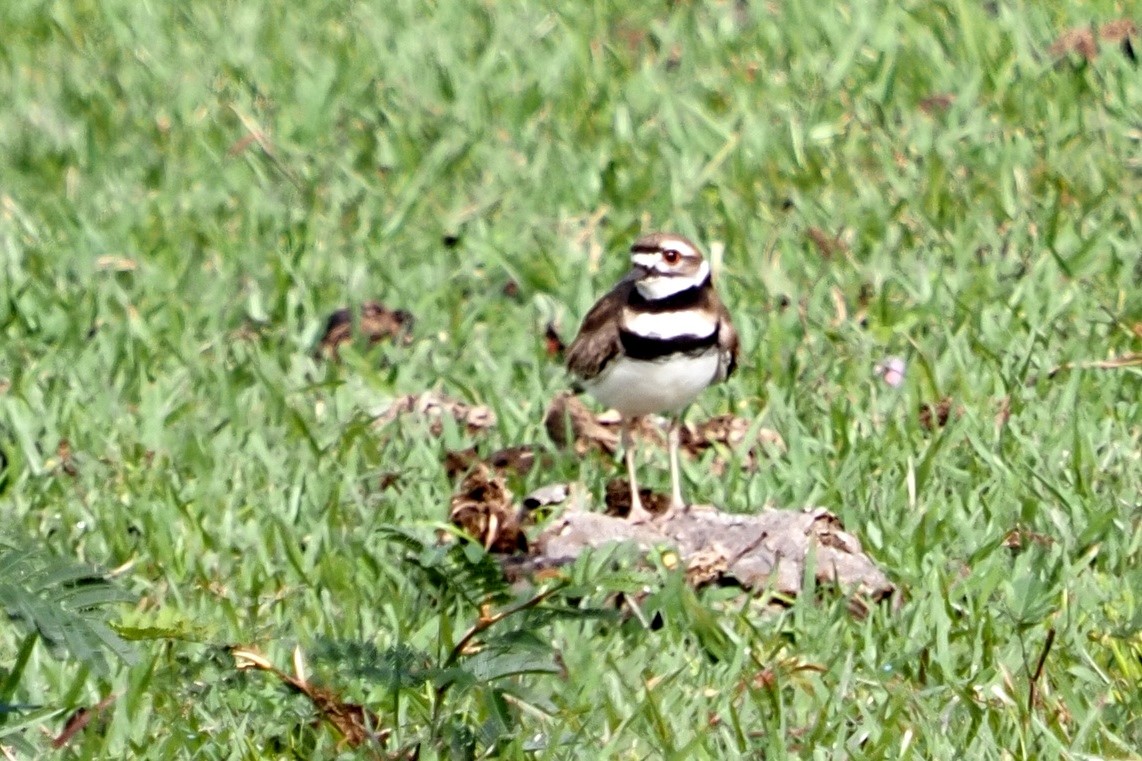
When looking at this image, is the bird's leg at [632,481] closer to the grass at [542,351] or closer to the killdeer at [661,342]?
the killdeer at [661,342]

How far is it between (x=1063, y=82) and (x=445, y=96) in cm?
261

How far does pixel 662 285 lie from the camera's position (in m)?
5.93

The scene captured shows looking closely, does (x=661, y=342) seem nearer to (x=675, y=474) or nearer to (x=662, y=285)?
(x=662, y=285)

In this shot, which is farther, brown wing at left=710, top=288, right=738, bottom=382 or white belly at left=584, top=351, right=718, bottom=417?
brown wing at left=710, top=288, right=738, bottom=382

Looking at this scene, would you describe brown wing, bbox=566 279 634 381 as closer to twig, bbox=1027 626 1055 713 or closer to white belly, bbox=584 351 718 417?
white belly, bbox=584 351 718 417

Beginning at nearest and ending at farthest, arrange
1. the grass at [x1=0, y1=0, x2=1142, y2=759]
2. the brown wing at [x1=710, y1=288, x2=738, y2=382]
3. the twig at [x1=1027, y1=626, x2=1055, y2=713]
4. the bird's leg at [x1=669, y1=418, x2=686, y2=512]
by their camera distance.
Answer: the twig at [x1=1027, y1=626, x2=1055, y2=713], the grass at [x1=0, y1=0, x2=1142, y2=759], the bird's leg at [x1=669, y1=418, x2=686, y2=512], the brown wing at [x1=710, y1=288, x2=738, y2=382]

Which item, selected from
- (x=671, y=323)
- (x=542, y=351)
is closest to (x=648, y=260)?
(x=671, y=323)

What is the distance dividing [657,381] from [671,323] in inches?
7.0

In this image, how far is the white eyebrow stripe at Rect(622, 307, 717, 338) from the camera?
5891mm

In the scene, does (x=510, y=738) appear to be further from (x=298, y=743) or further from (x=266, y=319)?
(x=266, y=319)

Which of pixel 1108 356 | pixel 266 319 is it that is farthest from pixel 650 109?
pixel 1108 356

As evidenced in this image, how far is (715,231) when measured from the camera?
25.6 feet

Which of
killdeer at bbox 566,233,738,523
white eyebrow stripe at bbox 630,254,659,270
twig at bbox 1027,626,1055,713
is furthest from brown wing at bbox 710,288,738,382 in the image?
twig at bbox 1027,626,1055,713

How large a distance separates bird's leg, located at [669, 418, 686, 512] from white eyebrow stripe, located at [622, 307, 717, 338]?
0.92ft
